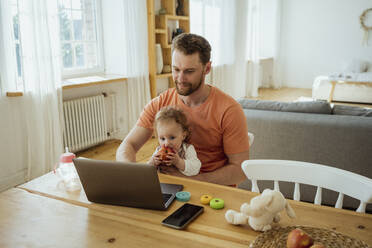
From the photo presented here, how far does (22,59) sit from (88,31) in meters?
1.32

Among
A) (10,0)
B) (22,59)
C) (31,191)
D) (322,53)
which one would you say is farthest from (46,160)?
(322,53)

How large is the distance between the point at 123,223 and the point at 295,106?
1968mm

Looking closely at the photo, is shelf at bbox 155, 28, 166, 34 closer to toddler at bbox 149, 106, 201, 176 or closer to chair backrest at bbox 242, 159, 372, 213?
toddler at bbox 149, 106, 201, 176

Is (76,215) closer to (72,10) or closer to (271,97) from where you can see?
(72,10)

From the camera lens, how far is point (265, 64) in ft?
28.7

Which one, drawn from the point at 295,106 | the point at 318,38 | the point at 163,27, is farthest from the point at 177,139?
the point at 318,38

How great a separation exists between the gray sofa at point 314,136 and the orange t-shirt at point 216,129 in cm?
98

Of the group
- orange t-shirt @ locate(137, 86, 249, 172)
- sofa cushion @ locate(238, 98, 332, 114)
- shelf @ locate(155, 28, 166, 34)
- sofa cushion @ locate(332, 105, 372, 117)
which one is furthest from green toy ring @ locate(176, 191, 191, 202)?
shelf @ locate(155, 28, 166, 34)

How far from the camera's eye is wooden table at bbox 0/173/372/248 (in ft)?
2.92

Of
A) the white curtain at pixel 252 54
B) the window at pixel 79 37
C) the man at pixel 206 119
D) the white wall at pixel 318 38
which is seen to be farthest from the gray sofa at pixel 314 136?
the white wall at pixel 318 38

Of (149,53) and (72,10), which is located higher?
(72,10)

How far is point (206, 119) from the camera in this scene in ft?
5.12

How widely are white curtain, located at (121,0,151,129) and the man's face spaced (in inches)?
97.3

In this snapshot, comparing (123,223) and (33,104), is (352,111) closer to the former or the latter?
(123,223)
